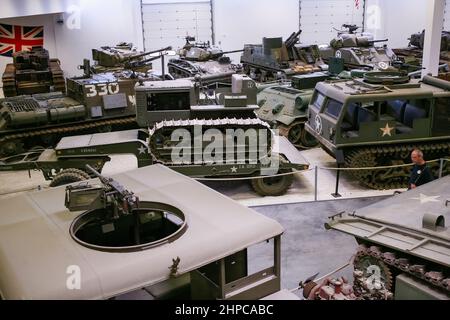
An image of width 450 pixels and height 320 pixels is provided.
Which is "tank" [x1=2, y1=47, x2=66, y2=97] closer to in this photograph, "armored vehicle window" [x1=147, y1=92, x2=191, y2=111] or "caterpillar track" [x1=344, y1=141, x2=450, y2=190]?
"armored vehicle window" [x1=147, y1=92, x2=191, y2=111]

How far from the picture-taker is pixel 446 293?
5.47m

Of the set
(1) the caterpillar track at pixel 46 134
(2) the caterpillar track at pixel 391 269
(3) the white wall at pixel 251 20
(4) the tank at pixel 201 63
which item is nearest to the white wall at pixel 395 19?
(3) the white wall at pixel 251 20

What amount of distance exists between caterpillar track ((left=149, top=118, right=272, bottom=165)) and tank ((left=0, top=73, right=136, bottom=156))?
3.74 metres

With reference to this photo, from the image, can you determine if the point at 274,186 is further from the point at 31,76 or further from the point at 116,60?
the point at 31,76

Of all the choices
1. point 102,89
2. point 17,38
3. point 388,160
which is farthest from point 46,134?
point 17,38

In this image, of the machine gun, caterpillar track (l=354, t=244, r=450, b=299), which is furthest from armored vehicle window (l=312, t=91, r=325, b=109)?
the machine gun

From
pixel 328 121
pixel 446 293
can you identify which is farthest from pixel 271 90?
pixel 446 293

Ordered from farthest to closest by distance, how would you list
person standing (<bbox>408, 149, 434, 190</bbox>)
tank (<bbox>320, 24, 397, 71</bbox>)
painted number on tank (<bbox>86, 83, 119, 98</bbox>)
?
tank (<bbox>320, 24, 397, 71</bbox>) < painted number on tank (<bbox>86, 83, 119, 98</bbox>) < person standing (<bbox>408, 149, 434, 190</bbox>)

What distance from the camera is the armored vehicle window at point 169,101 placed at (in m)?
10.8

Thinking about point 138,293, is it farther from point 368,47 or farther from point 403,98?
point 368,47

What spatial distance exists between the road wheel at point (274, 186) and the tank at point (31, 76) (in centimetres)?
912

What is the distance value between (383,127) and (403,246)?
5.25m

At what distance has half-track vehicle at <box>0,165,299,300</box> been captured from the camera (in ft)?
12.5

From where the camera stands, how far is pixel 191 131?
408 inches
